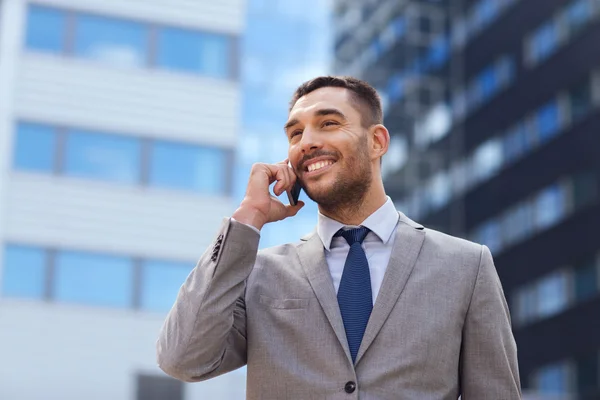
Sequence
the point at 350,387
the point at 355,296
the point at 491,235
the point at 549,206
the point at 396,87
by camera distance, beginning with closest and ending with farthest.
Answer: the point at 350,387 → the point at 355,296 → the point at 549,206 → the point at 396,87 → the point at 491,235

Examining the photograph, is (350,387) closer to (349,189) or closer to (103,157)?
(349,189)

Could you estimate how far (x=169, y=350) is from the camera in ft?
11.0

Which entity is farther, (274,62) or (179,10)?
(274,62)

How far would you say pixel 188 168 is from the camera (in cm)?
2358

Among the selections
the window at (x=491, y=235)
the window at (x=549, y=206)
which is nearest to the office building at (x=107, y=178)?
the window at (x=549, y=206)

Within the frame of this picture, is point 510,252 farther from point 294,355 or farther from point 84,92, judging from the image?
point 294,355

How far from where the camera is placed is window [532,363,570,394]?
32.0m

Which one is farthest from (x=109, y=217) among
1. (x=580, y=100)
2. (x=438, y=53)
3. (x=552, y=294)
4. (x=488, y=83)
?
(x=488, y=83)

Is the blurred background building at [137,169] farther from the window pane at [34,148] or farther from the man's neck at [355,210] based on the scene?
the man's neck at [355,210]

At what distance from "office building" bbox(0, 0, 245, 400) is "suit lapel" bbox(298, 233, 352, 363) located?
61.8 feet

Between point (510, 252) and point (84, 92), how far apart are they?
17891 mm

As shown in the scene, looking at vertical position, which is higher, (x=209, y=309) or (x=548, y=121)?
(x=548, y=121)

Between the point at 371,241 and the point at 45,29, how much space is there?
2091 cm

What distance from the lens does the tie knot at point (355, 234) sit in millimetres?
3693
